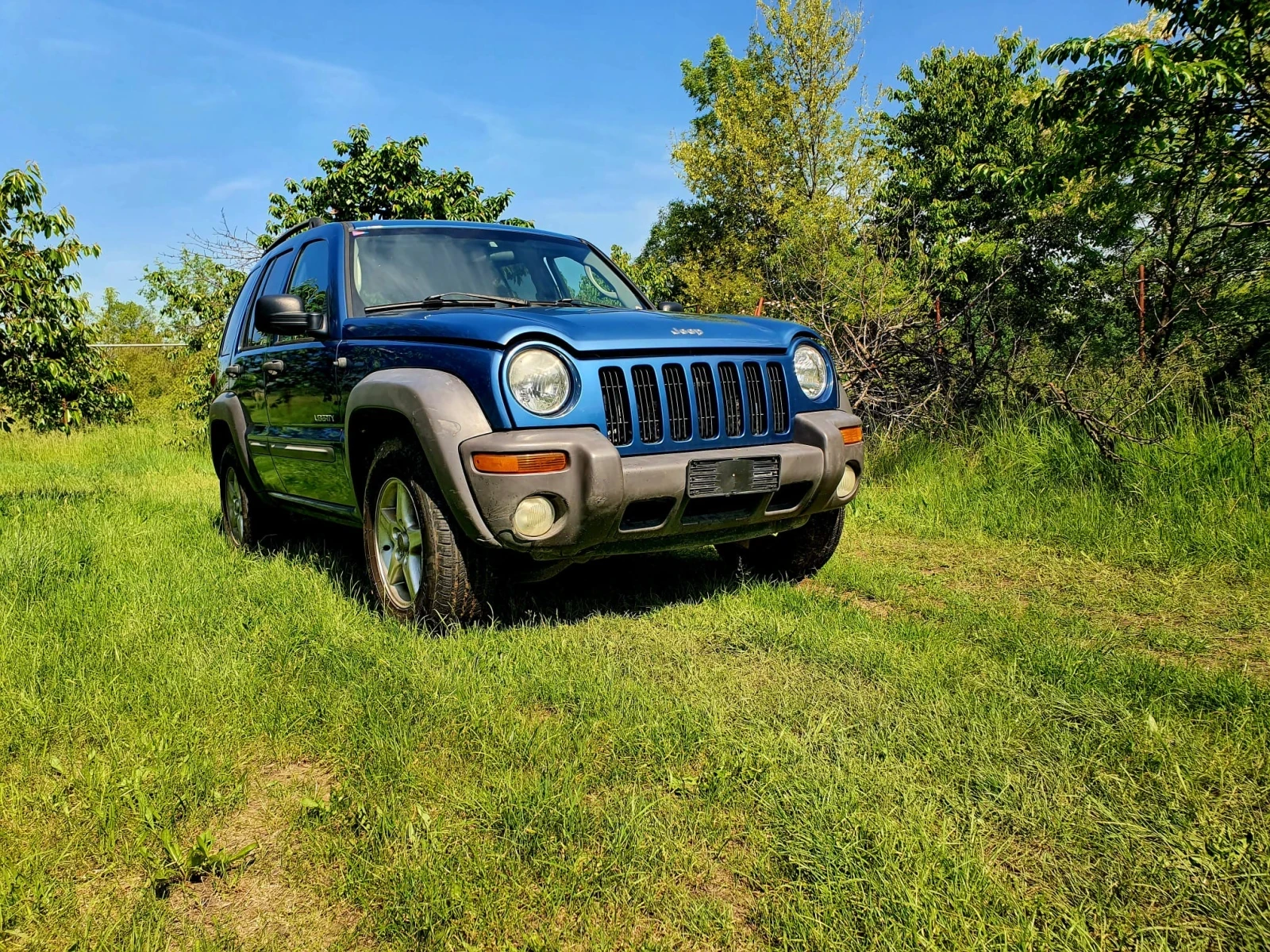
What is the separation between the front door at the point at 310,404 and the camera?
14.5 feet

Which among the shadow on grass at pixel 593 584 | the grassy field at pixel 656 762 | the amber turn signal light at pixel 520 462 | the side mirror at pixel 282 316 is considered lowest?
the grassy field at pixel 656 762

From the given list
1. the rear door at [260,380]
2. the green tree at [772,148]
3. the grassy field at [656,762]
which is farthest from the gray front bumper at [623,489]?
the green tree at [772,148]

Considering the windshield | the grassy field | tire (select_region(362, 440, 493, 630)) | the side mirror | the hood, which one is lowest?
the grassy field

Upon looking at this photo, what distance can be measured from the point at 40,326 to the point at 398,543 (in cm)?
497

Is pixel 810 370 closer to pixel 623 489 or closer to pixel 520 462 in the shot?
pixel 623 489

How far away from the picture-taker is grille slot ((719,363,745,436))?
3.81 meters

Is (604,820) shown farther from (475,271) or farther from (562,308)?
(475,271)

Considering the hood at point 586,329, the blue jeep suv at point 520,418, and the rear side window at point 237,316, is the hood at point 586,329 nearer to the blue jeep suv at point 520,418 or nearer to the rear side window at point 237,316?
the blue jeep suv at point 520,418

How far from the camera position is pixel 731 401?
384cm

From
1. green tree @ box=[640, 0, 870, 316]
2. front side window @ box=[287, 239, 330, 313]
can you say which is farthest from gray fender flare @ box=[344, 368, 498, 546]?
green tree @ box=[640, 0, 870, 316]

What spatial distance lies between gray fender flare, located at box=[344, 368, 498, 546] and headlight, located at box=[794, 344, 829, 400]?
5.10 feet

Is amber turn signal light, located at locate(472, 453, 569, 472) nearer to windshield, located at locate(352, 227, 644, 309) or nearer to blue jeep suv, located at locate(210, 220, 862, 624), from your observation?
blue jeep suv, located at locate(210, 220, 862, 624)

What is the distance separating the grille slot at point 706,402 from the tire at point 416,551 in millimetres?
1044

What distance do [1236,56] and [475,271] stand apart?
5.54 metres
